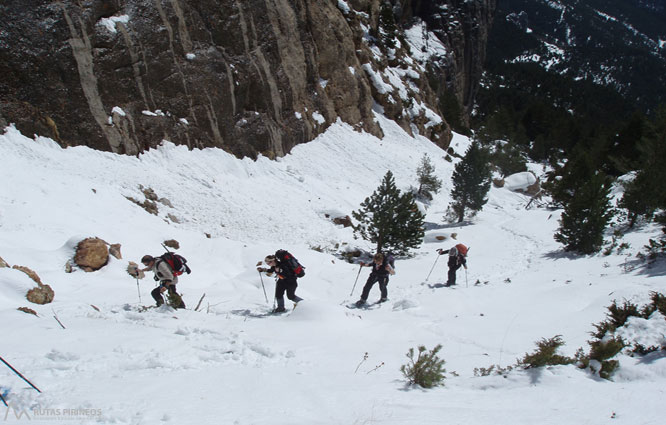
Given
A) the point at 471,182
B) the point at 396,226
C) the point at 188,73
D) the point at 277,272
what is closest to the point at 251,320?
the point at 277,272

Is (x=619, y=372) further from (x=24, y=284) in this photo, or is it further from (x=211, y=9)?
(x=211, y=9)

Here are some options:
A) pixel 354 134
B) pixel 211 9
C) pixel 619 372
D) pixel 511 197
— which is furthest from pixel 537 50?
pixel 619 372

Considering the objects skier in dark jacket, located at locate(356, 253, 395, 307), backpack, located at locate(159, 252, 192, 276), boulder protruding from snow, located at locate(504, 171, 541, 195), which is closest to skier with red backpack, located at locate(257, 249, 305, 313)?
backpack, located at locate(159, 252, 192, 276)

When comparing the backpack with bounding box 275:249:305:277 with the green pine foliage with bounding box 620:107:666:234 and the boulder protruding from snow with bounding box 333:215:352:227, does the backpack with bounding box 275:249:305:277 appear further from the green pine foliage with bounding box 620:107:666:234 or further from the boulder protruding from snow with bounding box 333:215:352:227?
the green pine foliage with bounding box 620:107:666:234

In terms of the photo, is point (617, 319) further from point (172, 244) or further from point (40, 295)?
point (172, 244)

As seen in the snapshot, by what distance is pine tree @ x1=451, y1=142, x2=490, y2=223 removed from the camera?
2978 cm

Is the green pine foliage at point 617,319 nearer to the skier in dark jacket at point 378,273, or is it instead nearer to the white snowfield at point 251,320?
the white snowfield at point 251,320

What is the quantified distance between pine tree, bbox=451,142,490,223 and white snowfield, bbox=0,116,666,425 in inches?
370

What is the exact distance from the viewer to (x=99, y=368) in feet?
13.3

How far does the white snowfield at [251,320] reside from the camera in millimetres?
3619

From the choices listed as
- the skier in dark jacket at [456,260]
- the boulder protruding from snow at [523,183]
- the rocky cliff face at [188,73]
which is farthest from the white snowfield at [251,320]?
the boulder protruding from snow at [523,183]

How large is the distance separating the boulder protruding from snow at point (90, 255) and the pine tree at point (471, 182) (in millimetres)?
26150

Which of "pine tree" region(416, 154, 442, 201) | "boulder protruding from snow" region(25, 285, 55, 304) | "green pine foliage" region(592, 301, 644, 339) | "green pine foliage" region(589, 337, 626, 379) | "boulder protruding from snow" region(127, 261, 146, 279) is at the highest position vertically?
"pine tree" region(416, 154, 442, 201)

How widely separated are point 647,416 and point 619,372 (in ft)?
4.46
